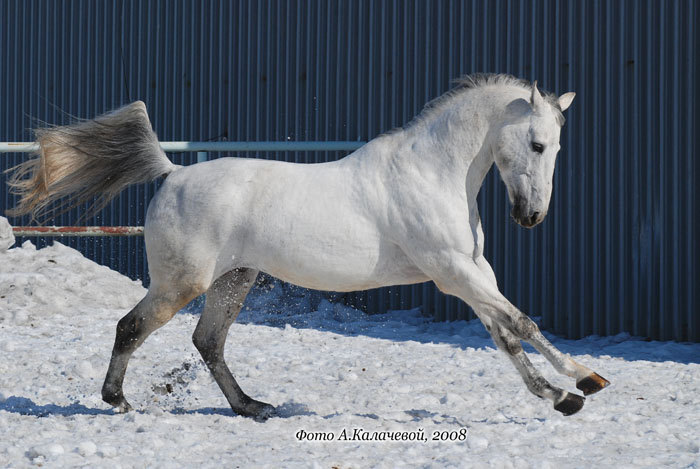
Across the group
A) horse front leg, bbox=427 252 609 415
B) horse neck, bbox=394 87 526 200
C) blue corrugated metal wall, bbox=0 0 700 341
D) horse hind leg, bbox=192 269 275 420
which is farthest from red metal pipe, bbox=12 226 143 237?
horse front leg, bbox=427 252 609 415

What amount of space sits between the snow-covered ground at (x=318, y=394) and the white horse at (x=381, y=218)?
0.34 m

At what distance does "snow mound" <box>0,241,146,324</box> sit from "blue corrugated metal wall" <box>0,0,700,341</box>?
952 millimetres

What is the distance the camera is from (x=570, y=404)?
14.7ft

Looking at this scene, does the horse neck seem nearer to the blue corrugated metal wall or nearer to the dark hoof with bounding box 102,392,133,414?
the dark hoof with bounding box 102,392,133,414

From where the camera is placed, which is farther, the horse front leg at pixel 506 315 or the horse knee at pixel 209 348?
the horse knee at pixel 209 348

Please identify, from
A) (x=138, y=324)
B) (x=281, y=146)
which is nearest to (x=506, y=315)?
(x=138, y=324)

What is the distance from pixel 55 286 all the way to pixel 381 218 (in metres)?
4.94

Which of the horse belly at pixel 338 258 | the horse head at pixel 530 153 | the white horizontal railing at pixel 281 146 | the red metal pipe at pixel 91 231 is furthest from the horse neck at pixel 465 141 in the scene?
the red metal pipe at pixel 91 231

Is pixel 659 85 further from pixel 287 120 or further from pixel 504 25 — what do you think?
pixel 287 120

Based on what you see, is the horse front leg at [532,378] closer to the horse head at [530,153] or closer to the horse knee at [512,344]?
the horse knee at [512,344]

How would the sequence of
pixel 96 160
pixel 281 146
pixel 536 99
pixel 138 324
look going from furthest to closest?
1. pixel 281 146
2. pixel 96 160
3. pixel 138 324
4. pixel 536 99

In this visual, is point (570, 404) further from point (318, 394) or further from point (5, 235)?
point (5, 235)

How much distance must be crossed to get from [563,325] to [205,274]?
4143 mm

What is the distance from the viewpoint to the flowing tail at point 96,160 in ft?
17.1
